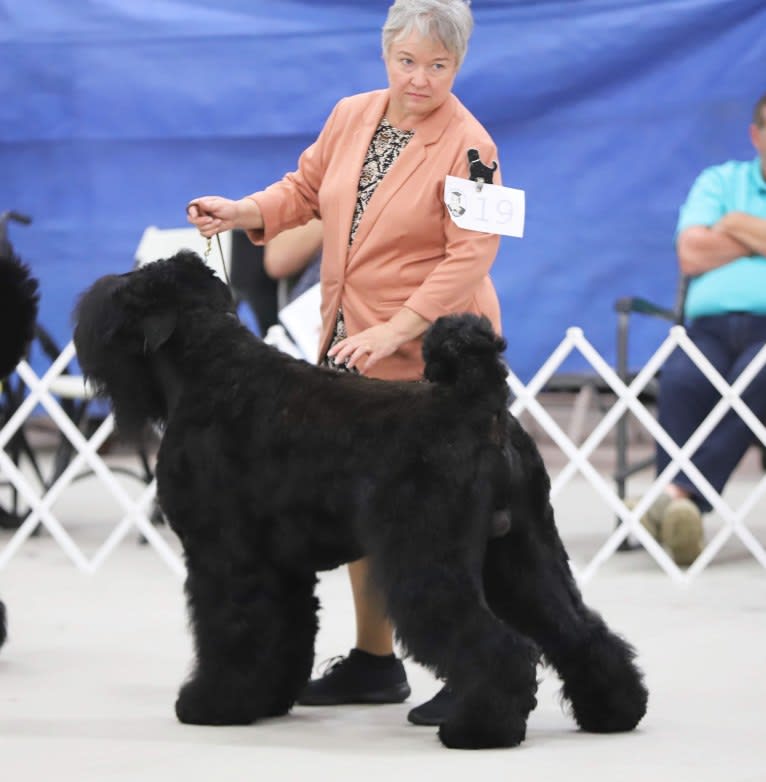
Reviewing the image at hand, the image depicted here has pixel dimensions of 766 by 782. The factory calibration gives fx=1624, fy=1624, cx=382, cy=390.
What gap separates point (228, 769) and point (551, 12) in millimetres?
4562

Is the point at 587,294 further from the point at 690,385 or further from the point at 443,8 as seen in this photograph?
the point at 443,8

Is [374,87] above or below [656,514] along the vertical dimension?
above

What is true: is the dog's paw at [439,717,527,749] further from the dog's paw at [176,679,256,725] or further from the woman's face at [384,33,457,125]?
the woman's face at [384,33,457,125]

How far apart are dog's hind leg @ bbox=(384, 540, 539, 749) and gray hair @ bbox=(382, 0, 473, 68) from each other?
3.49ft

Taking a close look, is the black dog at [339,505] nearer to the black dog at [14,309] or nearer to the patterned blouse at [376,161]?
the patterned blouse at [376,161]

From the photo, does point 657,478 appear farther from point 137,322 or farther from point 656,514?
point 137,322

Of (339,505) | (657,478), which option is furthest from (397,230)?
(657,478)

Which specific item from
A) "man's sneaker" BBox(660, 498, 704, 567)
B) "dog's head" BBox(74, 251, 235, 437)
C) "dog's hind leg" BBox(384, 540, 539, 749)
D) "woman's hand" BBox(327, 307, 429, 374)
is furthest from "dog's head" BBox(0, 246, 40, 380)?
"man's sneaker" BBox(660, 498, 704, 567)

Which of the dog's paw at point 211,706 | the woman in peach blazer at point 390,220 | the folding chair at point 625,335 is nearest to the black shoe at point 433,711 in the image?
the woman in peach blazer at point 390,220

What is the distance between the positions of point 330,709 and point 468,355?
A: 3.27ft

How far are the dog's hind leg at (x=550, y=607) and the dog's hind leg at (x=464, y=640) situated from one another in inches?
5.4

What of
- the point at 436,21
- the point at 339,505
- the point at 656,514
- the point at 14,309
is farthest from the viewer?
the point at 656,514

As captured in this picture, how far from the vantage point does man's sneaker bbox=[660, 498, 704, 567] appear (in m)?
5.38

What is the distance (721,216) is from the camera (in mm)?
5766
